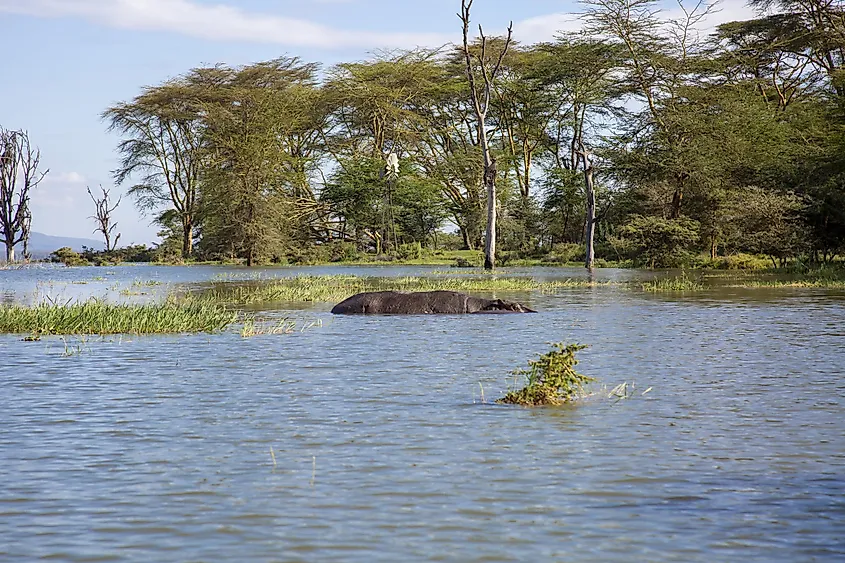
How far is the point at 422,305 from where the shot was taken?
66.5 feet

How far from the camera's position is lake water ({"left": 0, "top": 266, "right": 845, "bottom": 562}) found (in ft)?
17.9

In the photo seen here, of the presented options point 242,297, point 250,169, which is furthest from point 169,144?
point 242,297

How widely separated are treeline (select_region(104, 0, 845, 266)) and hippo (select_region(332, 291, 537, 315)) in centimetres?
2113

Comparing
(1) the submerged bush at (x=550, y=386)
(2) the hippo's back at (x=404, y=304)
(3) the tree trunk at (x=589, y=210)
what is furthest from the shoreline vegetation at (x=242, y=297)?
(1) the submerged bush at (x=550, y=386)

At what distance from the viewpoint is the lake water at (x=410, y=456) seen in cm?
544

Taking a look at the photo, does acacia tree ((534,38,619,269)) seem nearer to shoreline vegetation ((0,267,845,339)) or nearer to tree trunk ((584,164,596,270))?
tree trunk ((584,164,596,270))

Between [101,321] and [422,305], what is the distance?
665 cm

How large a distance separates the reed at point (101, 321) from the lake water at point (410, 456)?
1.88 metres

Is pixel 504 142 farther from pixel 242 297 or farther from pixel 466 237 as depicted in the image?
pixel 242 297

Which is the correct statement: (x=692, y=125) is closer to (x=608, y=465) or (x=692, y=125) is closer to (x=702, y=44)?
(x=702, y=44)

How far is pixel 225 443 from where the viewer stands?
7.78 m

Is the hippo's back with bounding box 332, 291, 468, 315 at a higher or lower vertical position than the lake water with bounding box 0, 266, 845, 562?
higher

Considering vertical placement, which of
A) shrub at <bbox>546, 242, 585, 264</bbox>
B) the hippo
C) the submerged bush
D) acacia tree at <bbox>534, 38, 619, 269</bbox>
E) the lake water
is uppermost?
acacia tree at <bbox>534, 38, 619, 269</bbox>

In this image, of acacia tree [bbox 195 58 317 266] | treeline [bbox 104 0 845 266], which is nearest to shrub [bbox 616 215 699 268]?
treeline [bbox 104 0 845 266]
